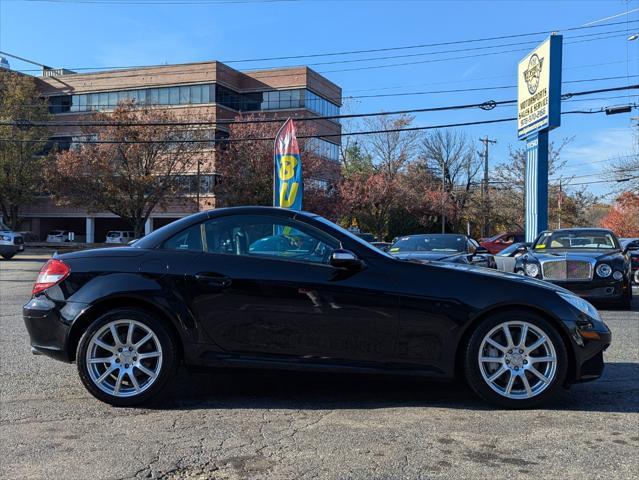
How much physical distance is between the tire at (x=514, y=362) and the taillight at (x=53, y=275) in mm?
3248

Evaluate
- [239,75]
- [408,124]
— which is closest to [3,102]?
[239,75]

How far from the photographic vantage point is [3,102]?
44938 mm

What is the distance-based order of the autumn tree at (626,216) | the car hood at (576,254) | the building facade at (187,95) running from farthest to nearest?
the building facade at (187,95) < the autumn tree at (626,216) < the car hood at (576,254)

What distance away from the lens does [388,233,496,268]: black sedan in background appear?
394 inches

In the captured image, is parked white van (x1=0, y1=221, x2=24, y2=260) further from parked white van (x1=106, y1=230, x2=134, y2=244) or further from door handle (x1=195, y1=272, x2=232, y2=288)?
parked white van (x1=106, y1=230, x2=134, y2=244)

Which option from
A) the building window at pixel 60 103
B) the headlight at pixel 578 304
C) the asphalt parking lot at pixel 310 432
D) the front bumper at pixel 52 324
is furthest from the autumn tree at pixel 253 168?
the headlight at pixel 578 304

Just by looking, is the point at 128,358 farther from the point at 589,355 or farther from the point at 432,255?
the point at 432,255

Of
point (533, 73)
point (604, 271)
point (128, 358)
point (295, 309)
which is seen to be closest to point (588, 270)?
point (604, 271)

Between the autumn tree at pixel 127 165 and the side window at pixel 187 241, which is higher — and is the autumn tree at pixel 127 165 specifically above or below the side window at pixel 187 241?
above

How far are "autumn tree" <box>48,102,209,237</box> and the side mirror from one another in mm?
32705

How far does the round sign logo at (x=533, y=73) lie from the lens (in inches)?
690

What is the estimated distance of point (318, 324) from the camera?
426 cm

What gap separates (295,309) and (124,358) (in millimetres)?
1393

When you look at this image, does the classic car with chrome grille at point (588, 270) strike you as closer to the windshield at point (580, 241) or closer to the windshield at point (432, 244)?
the windshield at point (580, 241)
